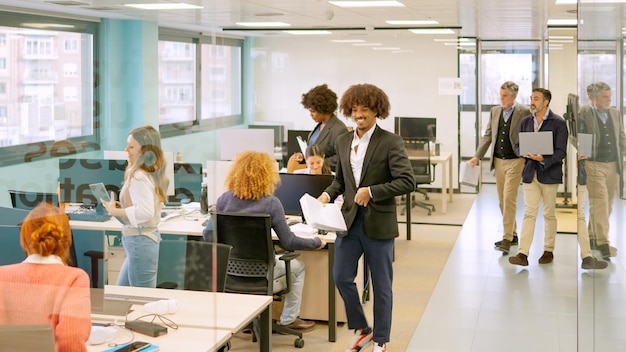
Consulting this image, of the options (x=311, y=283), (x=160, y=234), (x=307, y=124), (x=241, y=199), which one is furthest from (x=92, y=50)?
(x=307, y=124)

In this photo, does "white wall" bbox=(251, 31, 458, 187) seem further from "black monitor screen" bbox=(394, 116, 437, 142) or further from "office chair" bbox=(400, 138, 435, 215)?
"office chair" bbox=(400, 138, 435, 215)

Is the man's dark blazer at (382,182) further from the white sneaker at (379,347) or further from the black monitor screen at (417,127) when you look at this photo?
the black monitor screen at (417,127)

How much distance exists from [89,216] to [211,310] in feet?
3.76

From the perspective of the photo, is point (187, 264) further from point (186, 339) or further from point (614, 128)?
point (614, 128)

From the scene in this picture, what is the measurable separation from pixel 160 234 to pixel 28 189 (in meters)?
0.53

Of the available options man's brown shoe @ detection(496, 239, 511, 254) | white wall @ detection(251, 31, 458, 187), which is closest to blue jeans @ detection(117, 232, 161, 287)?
man's brown shoe @ detection(496, 239, 511, 254)

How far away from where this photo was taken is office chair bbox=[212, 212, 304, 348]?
551 cm

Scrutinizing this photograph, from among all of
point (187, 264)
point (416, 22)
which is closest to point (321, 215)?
point (187, 264)

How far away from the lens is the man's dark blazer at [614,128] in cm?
337

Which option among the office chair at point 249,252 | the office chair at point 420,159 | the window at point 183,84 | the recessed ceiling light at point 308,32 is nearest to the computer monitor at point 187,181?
the window at point 183,84

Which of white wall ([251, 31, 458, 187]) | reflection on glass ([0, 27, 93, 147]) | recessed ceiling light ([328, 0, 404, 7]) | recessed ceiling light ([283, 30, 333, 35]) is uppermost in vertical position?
recessed ceiling light ([283, 30, 333, 35])

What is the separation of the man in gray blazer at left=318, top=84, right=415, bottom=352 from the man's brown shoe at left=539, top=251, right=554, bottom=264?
3.78 m

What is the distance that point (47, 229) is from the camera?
8.29 feet

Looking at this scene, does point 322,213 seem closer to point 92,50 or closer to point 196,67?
point 196,67
